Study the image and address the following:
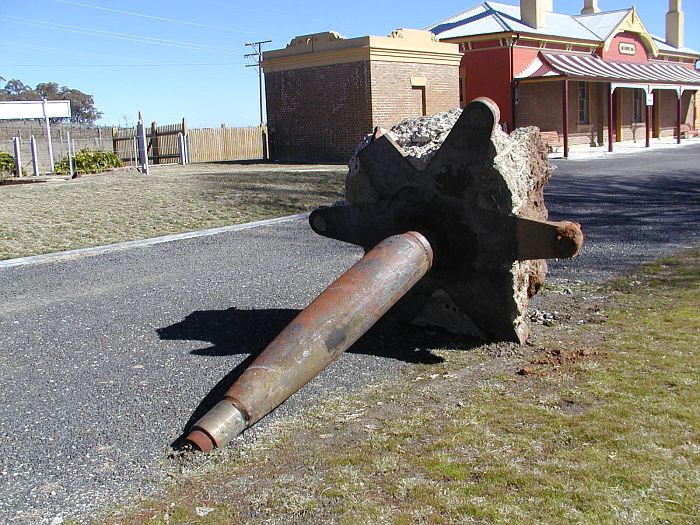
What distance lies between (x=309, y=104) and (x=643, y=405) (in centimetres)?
2281

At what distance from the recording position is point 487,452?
10.7 feet

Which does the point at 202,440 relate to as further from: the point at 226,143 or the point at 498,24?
the point at 498,24

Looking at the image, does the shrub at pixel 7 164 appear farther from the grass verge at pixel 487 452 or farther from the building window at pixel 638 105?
the building window at pixel 638 105

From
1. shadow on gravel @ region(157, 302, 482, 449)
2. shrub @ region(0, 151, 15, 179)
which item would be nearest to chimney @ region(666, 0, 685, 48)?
shrub @ region(0, 151, 15, 179)

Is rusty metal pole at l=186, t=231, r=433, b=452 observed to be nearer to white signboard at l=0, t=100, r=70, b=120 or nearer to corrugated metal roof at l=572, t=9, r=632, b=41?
white signboard at l=0, t=100, r=70, b=120

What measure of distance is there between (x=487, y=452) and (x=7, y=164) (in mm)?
22844

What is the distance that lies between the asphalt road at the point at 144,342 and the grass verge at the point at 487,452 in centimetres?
28

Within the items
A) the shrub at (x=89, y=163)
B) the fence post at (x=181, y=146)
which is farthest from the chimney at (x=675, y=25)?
the shrub at (x=89, y=163)

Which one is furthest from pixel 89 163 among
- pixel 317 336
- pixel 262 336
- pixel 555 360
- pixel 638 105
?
pixel 638 105

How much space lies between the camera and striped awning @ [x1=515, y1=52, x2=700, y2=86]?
2819 cm

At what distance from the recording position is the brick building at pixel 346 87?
2394cm

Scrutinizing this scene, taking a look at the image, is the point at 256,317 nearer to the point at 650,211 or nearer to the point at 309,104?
the point at 650,211

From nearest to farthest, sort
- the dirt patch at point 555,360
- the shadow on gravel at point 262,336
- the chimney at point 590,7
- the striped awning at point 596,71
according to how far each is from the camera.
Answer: the dirt patch at point 555,360 < the shadow on gravel at point 262,336 < the striped awning at point 596,71 < the chimney at point 590,7

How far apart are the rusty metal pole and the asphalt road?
0.83ft
